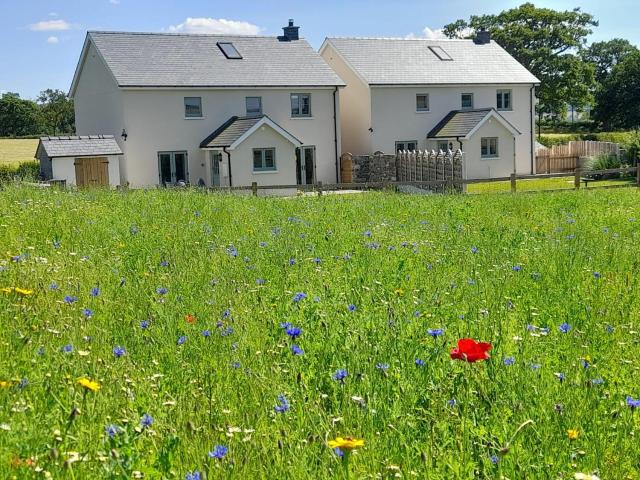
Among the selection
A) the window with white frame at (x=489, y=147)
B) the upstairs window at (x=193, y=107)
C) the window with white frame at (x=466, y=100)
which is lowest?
the window with white frame at (x=489, y=147)

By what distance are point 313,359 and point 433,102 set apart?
37808 mm

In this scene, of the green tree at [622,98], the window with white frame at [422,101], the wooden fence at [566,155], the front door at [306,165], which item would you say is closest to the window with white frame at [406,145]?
the window with white frame at [422,101]

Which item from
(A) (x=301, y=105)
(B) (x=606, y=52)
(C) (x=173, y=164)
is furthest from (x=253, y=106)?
(B) (x=606, y=52)

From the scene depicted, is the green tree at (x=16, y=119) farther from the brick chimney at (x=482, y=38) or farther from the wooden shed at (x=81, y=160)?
the wooden shed at (x=81, y=160)

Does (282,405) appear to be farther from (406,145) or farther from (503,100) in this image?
(503,100)

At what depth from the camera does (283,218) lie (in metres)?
12.2

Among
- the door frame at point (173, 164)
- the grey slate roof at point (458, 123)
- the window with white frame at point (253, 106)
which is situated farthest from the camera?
the grey slate roof at point (458, 123)

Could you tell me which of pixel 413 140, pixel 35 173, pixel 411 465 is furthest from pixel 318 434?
pixel 413 140

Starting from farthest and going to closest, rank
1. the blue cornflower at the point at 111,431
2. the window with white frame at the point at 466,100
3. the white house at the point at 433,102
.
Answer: the window with white frame at the point at 466,100 < the white house at the point at 433,102 < the blue cornflower at the point at 111,431

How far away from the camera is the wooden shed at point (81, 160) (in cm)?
3173

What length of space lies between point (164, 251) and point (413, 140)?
111ft

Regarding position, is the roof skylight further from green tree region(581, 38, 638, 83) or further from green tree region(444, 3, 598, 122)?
green tree region(581, 38, 638, 83)

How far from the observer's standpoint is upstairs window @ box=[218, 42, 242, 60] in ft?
124

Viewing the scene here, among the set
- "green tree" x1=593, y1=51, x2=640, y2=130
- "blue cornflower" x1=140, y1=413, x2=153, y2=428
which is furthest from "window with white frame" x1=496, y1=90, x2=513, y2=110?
"blue cornflower" x1=140, y1=413, x2=153, y2=428
